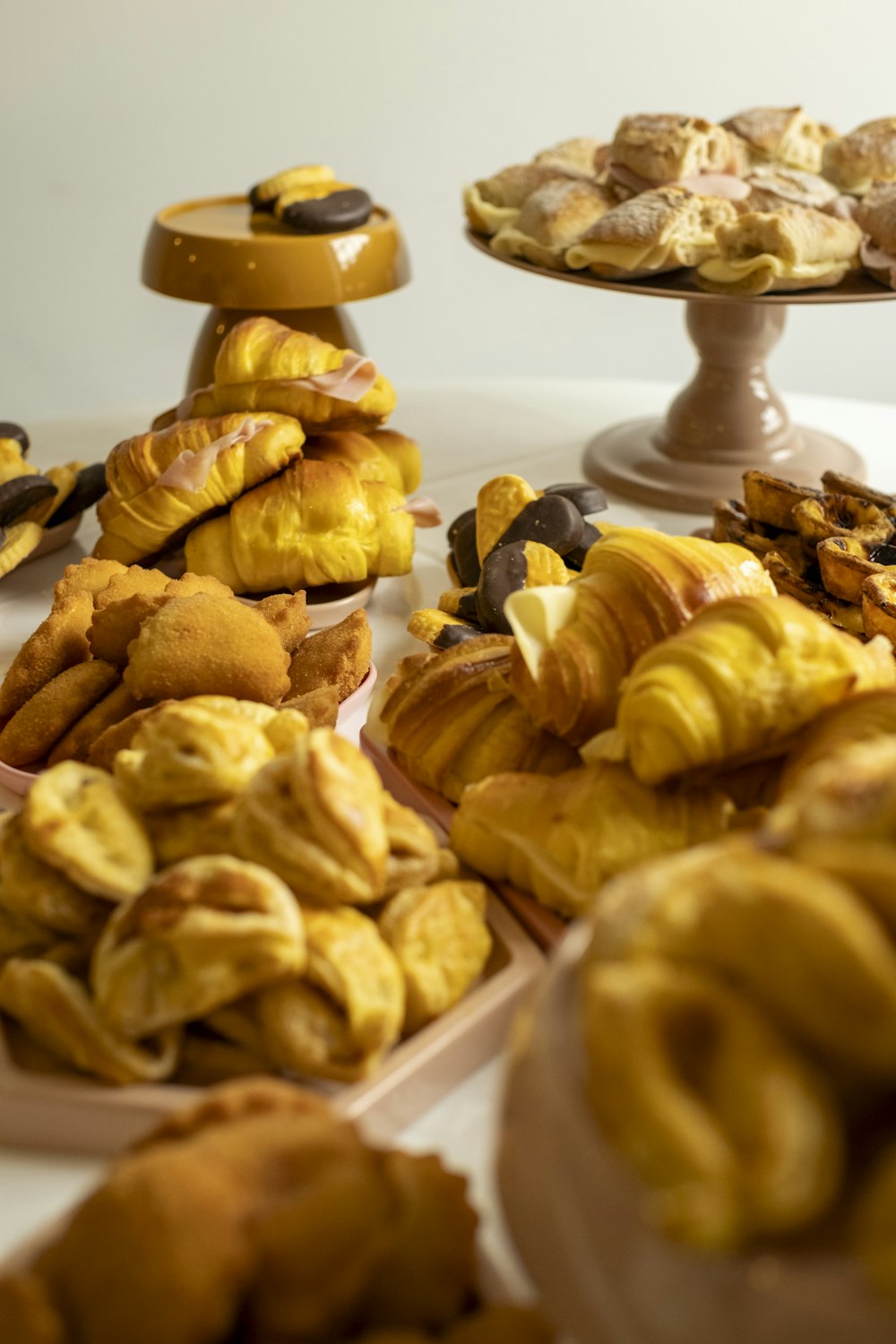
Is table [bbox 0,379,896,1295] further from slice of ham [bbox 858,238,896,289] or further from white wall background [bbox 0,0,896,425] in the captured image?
white wall background [bbox 0,0,896,425]

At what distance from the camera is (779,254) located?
53.9 inches

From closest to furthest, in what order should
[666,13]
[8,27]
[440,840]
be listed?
[440,840] < [8,27] < [666,13]

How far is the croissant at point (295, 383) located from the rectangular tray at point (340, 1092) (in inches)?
29.0

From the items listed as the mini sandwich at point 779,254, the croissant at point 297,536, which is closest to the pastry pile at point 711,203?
the mini sandwich at point 779,254

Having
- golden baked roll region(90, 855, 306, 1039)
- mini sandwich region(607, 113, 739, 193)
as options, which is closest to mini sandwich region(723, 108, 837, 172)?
mini sandwich region(607, 113, 739, 193)

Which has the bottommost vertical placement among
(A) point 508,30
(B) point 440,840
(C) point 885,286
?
(B) point 440,840

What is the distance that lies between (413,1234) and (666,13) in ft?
10.5

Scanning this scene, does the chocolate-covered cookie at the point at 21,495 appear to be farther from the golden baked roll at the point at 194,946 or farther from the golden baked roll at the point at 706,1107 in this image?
the golden baked roll at the point at 706,1107

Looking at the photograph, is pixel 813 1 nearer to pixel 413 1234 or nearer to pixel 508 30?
pixel 508 30

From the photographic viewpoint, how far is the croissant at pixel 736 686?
639 mm

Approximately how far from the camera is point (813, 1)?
121 inches

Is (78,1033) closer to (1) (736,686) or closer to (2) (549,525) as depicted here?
(1) (736,686)

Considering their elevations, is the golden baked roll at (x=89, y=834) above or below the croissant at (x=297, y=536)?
above

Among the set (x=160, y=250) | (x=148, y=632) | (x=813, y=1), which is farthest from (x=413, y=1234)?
(x=813, y=1)
